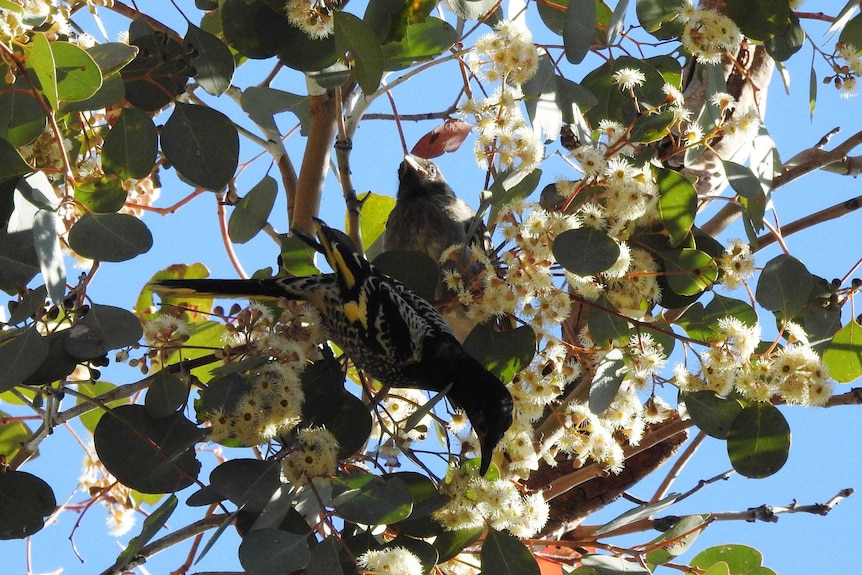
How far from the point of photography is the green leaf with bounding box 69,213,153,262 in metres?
1.74

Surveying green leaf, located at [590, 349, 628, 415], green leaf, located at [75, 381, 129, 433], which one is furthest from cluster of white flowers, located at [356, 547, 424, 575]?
green leaf, located at [75, 381, 129, 433]

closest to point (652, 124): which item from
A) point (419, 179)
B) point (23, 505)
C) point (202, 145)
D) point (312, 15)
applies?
point (312, 15)

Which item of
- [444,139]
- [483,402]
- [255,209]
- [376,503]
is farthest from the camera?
[444,139]

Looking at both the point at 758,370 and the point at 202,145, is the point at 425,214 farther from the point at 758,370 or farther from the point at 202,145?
the point at 758,370

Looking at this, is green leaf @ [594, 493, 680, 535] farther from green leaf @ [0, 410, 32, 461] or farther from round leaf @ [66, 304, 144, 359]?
green leaf @ [0, 410, 32, 461]

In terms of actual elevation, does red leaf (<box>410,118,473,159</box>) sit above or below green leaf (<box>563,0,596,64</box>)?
above

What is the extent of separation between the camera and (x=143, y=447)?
1.88 meters

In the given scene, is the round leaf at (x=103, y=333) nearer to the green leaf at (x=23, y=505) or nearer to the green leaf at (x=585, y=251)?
the green leaf at (x=23, y=505)

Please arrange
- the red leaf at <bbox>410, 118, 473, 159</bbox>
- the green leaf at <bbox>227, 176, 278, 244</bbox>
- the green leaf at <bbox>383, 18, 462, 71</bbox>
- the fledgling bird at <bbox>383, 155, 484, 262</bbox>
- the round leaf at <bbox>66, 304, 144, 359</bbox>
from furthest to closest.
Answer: the fledgling bird at <bbox>383, 155, 484, 262</bbox>
the red leaf at <bbox>410, 118, 473, 159</bbox>
the green leaf at <bbox>227, 176, 278, 244</bbox>
the green leaf at <bbox>383, 18, 462, 71</bbox>
the round leaf at <bbox>66, 304, 144, 359</bbox>

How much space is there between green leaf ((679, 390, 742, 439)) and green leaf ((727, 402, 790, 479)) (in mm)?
13

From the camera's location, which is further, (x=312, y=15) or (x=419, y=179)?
(x=419, y=179)

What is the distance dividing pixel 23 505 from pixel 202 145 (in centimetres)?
76

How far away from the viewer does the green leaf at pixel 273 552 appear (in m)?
Answer: 1.52

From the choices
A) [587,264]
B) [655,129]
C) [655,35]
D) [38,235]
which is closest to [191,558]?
[38,235]
